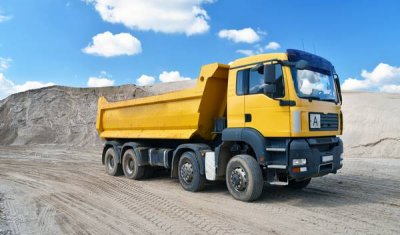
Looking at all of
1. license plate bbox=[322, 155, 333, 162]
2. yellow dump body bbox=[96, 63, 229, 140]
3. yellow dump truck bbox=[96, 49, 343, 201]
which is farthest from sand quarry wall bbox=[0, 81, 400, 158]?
yellow dump body bbox=[96, 63, 229, 140]

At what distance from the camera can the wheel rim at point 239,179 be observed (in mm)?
7910

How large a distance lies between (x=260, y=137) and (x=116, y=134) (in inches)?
275

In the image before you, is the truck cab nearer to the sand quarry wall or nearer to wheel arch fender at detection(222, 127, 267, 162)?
wheel arch fender at detection(222, 127, 267, 162)

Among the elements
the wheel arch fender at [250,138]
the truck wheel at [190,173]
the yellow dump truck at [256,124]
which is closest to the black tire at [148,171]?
the yellow dump truck at [256,124]

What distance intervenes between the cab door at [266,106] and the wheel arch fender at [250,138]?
120mm

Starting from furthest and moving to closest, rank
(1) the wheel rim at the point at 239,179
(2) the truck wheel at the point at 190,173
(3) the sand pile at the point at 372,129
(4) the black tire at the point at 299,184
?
(3) the sand pile at the point at 372,129 → (4) the black tire at the point at 299,184 → (2) the truck wheel at the point at 190,173 → (1) the wheel rim at the point at 239,179

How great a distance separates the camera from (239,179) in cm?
797

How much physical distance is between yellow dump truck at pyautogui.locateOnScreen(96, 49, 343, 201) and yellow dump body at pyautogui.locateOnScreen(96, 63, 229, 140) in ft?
0.08

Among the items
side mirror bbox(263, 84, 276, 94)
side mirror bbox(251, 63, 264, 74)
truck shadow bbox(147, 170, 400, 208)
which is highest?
side mirror bbox(251, 63, 264, 74)

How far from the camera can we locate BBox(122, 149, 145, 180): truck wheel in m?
11.6

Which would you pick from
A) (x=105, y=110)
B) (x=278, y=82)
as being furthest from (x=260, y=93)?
(x=105, y=110)

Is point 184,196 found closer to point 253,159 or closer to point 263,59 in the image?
point 253,159

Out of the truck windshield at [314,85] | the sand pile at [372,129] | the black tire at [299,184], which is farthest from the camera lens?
the sand pile at [372,129]

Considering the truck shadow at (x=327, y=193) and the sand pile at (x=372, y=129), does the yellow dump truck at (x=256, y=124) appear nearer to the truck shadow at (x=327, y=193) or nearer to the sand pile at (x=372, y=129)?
the truck shadow at (x=327, y=193)
